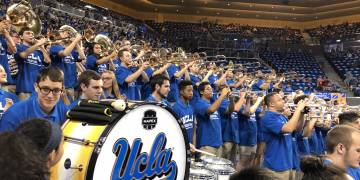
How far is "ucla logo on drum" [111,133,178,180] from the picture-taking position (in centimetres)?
200

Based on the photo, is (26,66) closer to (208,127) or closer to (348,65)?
(208,127)

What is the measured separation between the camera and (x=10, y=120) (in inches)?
93.6

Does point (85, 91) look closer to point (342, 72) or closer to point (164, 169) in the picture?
point (164, 169)

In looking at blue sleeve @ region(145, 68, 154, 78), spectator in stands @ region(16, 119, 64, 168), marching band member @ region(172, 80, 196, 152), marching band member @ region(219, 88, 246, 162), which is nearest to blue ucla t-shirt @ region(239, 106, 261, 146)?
marching band member @ region(219, 88, 246, 162)

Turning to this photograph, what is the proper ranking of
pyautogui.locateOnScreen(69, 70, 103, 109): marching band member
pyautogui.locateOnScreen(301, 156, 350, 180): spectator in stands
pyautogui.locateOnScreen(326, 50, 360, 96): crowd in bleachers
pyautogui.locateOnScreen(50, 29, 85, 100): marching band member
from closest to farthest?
pyautogui.locateOnScreen(301, 156, 350, 180): spectator in stands < pyautogui.locateOnScreen(69, 70, 103, 109): marching band member < pyautogui.locateOnScreen(50, 29, 85, 100): marching band member < pyautogui.locateOnScreen(326, 50, 360, 96): crowd in bleachers

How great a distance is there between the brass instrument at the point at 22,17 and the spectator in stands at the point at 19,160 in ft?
15.6

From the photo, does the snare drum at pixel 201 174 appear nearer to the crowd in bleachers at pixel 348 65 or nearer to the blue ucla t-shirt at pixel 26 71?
the blue ucla t-shirt at pixel 26 71

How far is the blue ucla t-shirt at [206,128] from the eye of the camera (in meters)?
4.82

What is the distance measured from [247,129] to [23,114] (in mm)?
4242

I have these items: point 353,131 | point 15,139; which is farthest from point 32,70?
point 15,139

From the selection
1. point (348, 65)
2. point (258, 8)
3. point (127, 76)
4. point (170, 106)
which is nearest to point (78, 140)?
point (170, 106)

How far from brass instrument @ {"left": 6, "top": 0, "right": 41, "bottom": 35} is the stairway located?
16087 millimetres

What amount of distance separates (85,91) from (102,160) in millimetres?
1257

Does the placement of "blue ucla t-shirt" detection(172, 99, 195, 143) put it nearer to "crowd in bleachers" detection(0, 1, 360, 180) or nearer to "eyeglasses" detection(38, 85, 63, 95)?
"crowd in bleachers" detection(0, 1, 360, 180)
